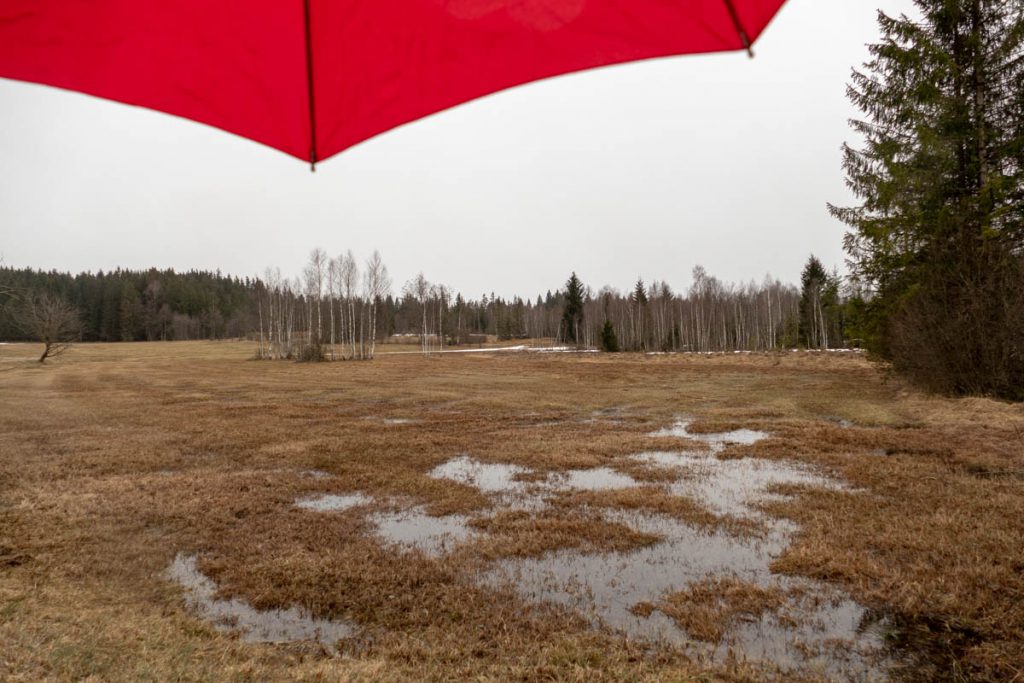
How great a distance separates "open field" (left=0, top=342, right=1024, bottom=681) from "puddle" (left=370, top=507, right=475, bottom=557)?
0.14 feet

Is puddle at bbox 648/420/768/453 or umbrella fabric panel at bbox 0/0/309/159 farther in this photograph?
puddle at bbox 648/420/768/453

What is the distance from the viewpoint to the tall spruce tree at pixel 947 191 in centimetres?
1449

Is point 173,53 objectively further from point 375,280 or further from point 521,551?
point 375,280

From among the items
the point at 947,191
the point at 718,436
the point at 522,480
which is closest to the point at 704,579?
the point at 522,480

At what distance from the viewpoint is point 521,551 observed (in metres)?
6.00

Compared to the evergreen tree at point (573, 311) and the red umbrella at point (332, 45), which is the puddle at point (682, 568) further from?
the evergreen tree at point (573, 311)

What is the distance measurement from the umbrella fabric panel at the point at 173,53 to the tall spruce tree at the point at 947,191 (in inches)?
724

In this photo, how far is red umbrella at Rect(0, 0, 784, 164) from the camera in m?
1.21

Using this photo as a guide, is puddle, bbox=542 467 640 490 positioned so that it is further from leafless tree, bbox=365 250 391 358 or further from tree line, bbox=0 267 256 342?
tree line, bbox=0 267 256 342

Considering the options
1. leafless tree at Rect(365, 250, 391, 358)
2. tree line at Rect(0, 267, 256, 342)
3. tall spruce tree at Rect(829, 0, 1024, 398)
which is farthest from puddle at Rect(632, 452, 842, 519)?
tree line at Rect(0, 267, 256, 342)

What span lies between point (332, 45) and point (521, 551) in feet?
18.8

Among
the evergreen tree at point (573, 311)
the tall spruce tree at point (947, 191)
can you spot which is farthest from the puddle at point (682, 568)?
the evergreen tree at point (573, 311)

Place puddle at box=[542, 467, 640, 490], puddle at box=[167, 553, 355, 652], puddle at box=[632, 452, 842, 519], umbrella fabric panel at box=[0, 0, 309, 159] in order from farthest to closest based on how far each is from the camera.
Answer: puddle at box=[542, 467, 640, 490], puddle at box=[632, 452, 842, 519], puddle at box=[167, 553, 355, 652], umbrella fabric panel at box=[0, 0, 309, 159]

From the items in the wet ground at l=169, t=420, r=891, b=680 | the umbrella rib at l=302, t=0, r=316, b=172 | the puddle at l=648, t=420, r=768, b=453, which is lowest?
the puddle at l=648, t=420, r=768, b=453
